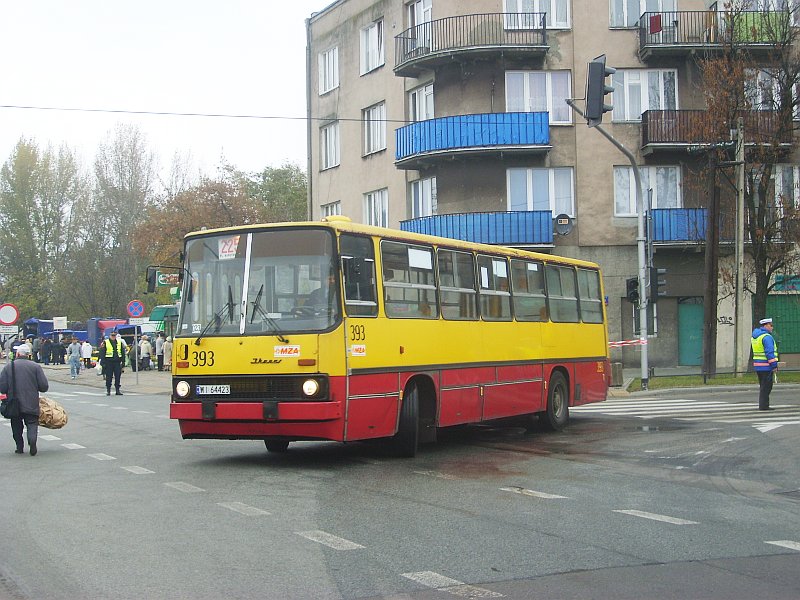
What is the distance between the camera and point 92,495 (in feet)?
35.7

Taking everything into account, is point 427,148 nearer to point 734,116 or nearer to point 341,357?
point 734,116

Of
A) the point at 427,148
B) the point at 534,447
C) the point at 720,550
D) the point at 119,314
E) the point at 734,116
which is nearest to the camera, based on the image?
the point at 720,550

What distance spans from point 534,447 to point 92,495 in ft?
23.1

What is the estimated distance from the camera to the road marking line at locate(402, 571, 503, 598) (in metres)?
6.56

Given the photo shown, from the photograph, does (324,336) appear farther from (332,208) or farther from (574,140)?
(332,208)

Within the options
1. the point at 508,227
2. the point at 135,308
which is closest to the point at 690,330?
the point at 508,227

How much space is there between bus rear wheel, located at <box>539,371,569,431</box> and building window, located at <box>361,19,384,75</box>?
25.5 metres

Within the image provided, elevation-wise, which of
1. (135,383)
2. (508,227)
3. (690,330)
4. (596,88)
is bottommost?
(135,383)

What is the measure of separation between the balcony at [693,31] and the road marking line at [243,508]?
1119 inches

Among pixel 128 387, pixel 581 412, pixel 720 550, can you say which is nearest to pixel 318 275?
pixel 720 550

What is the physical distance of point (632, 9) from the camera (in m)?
37.2

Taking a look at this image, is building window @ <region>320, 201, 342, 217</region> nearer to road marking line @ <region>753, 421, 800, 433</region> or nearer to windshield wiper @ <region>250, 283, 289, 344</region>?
road marking line @ <region>753, 421, 800, 433</region>

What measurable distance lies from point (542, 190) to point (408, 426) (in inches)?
950

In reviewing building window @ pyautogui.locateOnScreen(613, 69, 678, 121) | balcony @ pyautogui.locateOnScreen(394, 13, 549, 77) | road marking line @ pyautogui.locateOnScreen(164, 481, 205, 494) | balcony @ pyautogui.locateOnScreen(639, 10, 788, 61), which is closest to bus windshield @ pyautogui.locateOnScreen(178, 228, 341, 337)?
road marking line @ pyautogui.locateOnScreen(164, 481, 205, 494)
